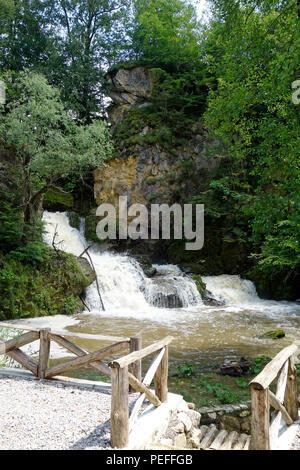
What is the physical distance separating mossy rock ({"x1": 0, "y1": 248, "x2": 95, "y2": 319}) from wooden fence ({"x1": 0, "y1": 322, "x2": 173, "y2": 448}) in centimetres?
684

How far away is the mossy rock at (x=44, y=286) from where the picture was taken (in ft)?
37.9

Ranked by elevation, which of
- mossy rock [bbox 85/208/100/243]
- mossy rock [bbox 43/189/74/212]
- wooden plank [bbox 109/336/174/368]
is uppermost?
mossy rock [bbox 43/189/74/212]

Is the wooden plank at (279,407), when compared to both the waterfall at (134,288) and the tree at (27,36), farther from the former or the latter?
the tree at (27,36)

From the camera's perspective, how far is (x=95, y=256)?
680 inches

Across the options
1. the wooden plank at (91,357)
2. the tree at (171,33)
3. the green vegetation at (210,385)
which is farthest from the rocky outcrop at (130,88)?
the wooden plank at (91,357)

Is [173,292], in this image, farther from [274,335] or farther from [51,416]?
[51,416]

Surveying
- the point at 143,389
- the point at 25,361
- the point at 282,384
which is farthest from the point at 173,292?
the point at 282,384

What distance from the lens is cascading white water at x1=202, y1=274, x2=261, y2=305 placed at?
16266 mm

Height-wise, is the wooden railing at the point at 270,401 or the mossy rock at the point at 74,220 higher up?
the mossy rock at the point at 74,220

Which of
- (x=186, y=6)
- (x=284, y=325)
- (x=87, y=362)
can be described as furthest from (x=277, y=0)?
(x=186, y=6)

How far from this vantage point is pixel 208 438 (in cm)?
437

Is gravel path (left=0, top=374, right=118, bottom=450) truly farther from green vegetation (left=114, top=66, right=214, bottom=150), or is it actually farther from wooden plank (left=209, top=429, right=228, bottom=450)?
green vegetation (left=114, top=66, right=214, bottom=150)

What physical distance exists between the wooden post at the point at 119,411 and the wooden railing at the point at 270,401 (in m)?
1.15

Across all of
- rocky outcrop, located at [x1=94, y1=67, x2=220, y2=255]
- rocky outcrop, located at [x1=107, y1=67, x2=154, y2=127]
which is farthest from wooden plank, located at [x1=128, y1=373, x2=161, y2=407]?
rocky outcrop, located at [x1=107, y1=67, x2=154, y2=127]
